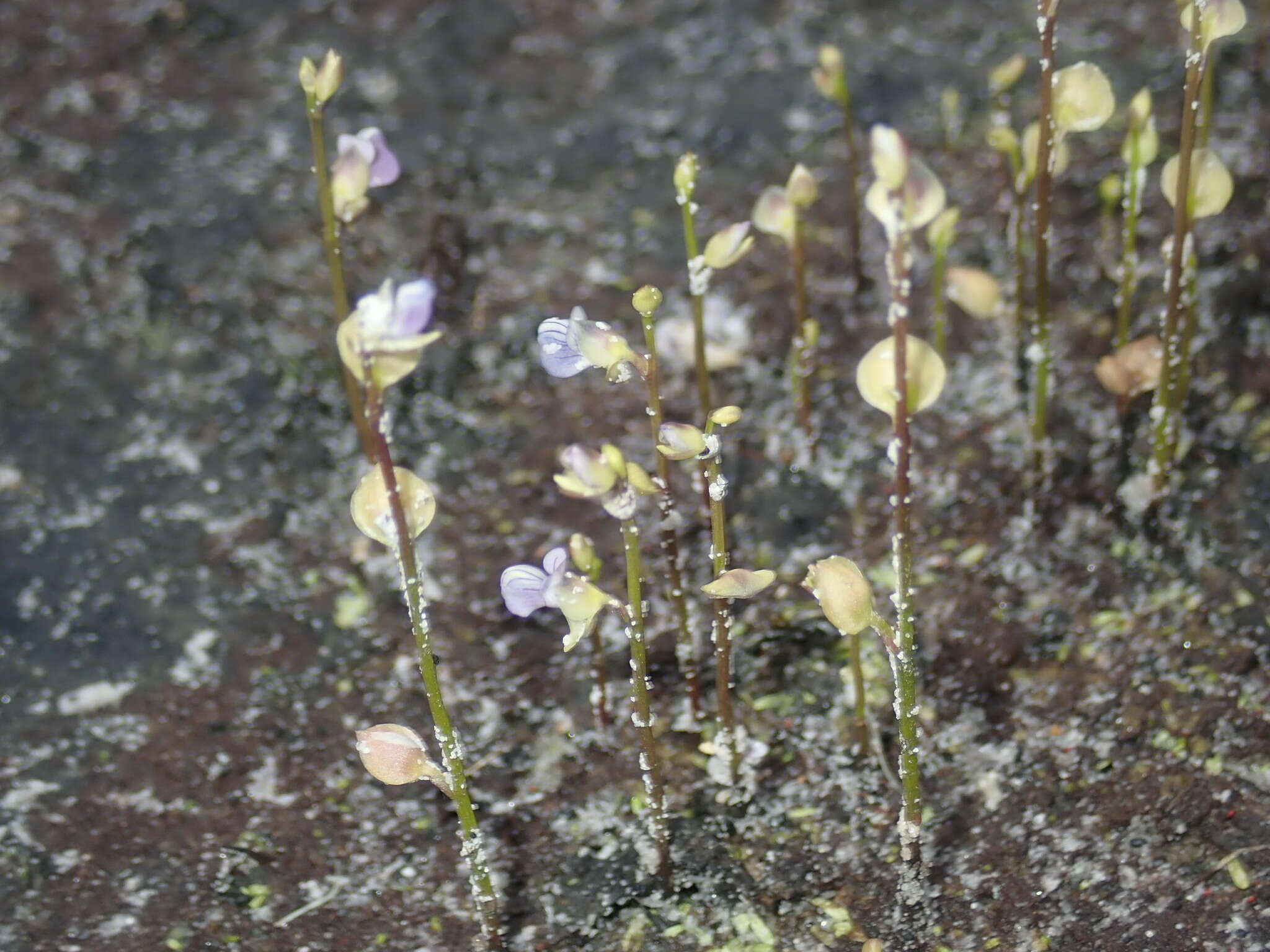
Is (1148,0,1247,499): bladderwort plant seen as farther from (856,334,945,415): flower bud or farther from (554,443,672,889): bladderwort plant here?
(554,443,672,889): bladderwort plant

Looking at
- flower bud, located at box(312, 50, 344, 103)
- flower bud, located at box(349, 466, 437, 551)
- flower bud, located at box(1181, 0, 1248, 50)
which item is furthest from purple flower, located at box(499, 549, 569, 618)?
flower bud, located at box(1181, 0, 1248, 50)

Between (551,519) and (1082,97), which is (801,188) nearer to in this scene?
(1082,97)

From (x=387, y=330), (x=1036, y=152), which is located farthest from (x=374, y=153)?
(x=1036, y=152)

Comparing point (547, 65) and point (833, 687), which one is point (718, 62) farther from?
point (833, 687)

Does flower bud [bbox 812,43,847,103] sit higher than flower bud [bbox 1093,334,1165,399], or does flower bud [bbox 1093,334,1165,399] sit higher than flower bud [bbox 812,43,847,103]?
flower bud [bbox 812,43,847,103]

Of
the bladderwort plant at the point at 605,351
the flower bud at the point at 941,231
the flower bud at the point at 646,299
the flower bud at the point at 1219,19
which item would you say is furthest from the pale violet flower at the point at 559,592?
the flower bud at the point at 1219,19

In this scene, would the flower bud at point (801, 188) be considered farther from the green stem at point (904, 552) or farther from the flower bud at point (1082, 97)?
the green stem at point (904, 552)
